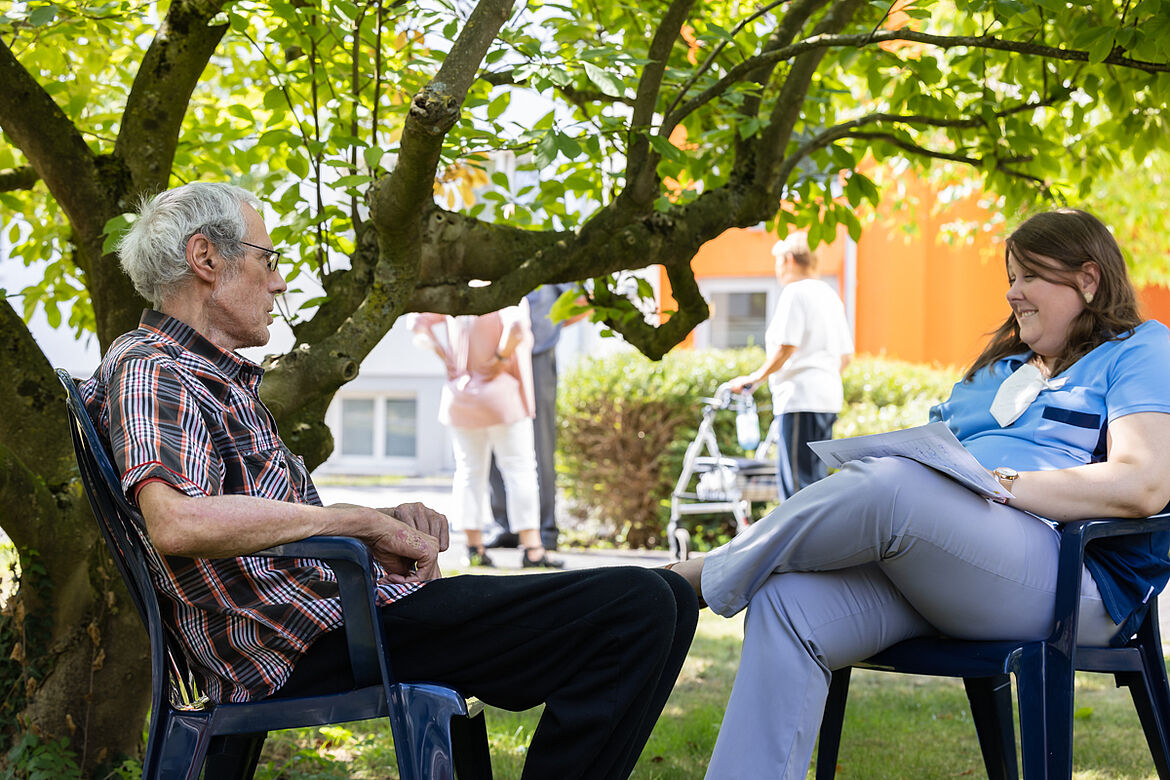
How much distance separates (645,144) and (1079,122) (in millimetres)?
1621

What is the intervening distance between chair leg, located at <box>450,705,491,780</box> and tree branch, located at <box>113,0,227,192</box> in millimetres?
1642

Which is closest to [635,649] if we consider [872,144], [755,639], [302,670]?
[755,639]

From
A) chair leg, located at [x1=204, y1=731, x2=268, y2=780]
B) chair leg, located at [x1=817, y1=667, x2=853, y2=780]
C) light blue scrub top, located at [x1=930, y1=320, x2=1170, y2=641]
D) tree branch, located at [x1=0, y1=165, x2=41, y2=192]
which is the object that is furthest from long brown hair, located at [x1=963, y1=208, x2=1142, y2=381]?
tree branch, located at [x1=0, y1=165, x2=41, y2=192]

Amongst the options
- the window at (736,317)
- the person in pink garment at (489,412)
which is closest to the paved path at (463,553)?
the person in pink garment at (489,412)

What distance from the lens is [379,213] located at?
2.68m


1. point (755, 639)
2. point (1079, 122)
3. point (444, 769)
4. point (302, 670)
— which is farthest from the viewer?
point (1079, 122)

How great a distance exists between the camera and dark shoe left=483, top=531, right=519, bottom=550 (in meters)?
7.80

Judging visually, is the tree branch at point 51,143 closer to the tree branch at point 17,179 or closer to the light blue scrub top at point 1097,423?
the tree branch at point 17,179

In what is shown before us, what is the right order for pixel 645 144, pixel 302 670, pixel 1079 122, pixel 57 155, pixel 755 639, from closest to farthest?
pixel 302 670, pixel 755 639, pixel 57 155, pixel 645 144, pixel 1079 122

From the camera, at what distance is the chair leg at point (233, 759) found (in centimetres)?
214

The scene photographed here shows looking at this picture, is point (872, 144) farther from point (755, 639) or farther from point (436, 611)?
point (436, 611)

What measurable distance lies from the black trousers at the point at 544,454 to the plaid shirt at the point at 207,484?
19.5ft

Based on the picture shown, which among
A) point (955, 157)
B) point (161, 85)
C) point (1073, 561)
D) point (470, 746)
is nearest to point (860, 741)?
point (1073, 561)

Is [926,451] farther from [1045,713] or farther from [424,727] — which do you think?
[424,727]
